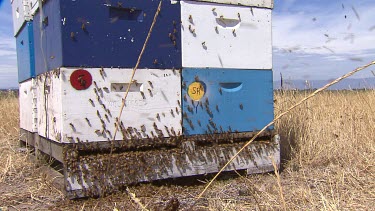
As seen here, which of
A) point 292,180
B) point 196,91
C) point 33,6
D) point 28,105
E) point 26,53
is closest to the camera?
point 196,91

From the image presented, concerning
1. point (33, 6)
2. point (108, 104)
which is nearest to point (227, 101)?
point (108, 104)

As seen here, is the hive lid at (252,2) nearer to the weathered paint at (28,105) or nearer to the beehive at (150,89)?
the beehive at (150,89)

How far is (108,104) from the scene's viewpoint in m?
2.45

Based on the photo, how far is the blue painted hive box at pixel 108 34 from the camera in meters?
2.36

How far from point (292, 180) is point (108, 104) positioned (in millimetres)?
1454

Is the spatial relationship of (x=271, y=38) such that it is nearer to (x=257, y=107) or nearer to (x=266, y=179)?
(x=257, y=107)

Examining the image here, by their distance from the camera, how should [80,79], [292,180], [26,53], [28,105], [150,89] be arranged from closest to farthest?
1. [80,79]
2. [150,89]
3. [292,180]
4. [26,53]
5. [28,105]

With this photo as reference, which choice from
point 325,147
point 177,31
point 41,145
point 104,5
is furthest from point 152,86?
point 325,147

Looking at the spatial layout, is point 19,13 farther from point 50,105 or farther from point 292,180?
point 292,180

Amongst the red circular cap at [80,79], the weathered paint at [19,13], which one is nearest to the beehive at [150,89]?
the red circular cap at [80,79]

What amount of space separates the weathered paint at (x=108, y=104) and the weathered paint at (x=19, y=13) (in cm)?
89

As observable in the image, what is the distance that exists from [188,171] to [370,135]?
234 centimetres

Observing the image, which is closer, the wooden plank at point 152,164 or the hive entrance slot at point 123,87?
the wooden plank at point 152,164

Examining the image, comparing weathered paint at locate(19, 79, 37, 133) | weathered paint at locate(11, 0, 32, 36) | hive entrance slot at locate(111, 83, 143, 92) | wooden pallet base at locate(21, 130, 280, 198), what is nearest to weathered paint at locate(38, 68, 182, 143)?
hive entrance slot at locate(111, 83, 143, 92)
